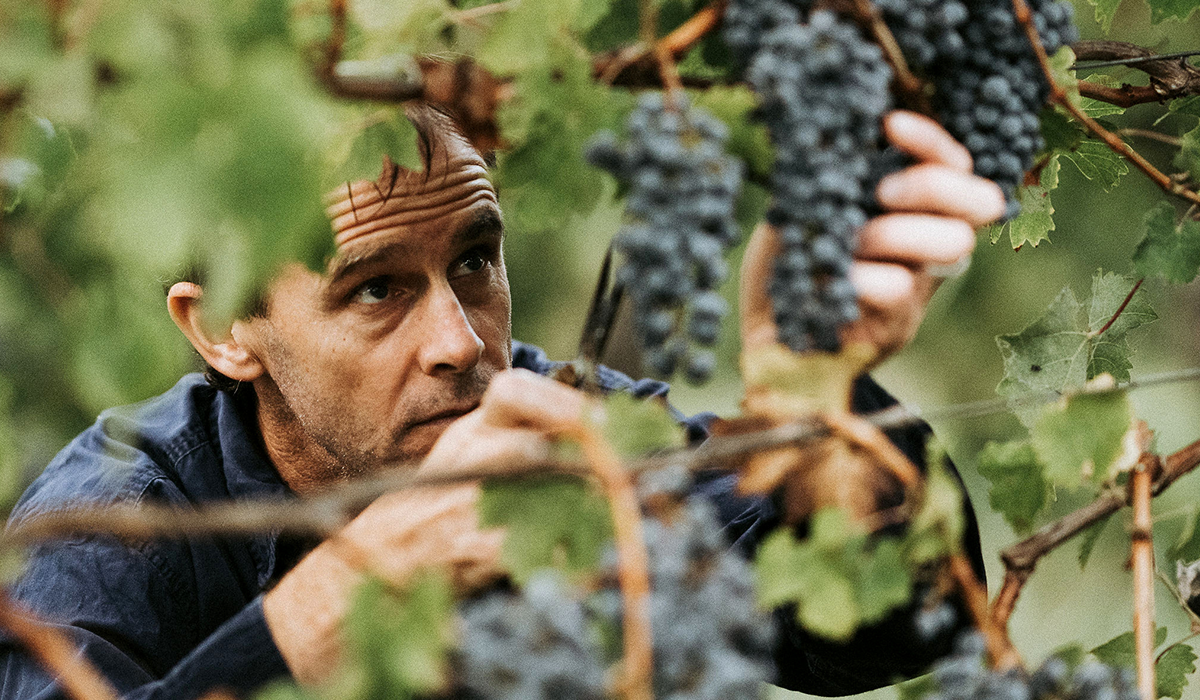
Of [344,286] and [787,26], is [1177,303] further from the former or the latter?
[787,26]

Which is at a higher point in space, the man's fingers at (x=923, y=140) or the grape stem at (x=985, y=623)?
the man's fingers at (x=923, y=140)

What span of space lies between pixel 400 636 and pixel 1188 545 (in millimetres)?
816

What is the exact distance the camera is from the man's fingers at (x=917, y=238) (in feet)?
2.60

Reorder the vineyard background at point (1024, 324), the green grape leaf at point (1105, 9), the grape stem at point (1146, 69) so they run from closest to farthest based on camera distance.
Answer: the grape stem at point (1146, 69), the green grape leaf at point (1105, 9), the vineyard background at point (1024, 324)

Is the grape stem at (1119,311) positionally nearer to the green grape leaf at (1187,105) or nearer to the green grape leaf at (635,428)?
the green grape leaf at (1187,105)

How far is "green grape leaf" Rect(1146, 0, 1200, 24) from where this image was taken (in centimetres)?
107

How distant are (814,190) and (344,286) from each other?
1026mm

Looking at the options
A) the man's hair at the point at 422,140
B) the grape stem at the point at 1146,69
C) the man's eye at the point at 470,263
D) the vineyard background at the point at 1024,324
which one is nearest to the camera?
the grape stem at the point at 1146,69

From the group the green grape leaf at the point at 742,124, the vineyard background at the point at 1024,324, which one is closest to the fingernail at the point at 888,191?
the green grape leaf at the point at 742,124

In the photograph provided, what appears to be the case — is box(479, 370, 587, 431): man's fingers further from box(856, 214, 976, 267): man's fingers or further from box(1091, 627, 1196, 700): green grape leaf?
box(1091, 627, 1196, 700): green grape leaf

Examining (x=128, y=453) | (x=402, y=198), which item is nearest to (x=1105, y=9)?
(x=402, y=198)

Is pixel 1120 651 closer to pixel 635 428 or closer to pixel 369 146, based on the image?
pixel 635 428

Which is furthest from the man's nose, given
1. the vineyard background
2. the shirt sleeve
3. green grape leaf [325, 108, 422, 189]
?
the vineyard background

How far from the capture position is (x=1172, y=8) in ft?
3.57
